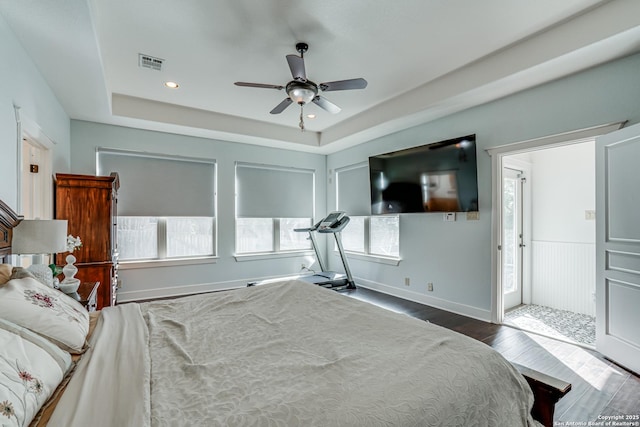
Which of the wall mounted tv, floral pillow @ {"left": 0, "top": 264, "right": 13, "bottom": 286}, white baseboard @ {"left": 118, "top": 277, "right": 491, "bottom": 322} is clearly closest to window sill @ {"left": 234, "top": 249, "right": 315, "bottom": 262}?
white baseboard @ {"left": 118, "top": 277, "right": 491, "bottom": 322}

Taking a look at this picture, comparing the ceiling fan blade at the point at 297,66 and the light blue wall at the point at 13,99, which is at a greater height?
the ceiling fan blade at the point at 297,66

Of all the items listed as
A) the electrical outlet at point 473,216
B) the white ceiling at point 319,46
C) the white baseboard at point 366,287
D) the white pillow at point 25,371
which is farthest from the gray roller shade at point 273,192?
the white pillow at point 25,371

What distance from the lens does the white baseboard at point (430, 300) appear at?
3655 mm

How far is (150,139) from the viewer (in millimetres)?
4586

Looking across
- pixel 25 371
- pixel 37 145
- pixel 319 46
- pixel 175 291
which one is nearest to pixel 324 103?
pixel 319 46

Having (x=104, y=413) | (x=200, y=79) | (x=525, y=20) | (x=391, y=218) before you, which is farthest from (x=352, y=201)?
(x=104, y=413)

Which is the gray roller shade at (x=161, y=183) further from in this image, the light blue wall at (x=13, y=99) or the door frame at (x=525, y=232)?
the door frame at (x=525, y=232)

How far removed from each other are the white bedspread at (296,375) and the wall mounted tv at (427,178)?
2.49 meters

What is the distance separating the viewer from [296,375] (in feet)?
3.64

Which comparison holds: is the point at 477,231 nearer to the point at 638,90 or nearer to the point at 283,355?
the point at 638,90

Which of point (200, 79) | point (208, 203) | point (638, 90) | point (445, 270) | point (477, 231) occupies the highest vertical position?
point (200, 79)

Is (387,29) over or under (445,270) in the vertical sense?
over

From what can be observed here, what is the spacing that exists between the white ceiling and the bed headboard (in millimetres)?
1289

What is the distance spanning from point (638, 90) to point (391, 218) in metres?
3.09
